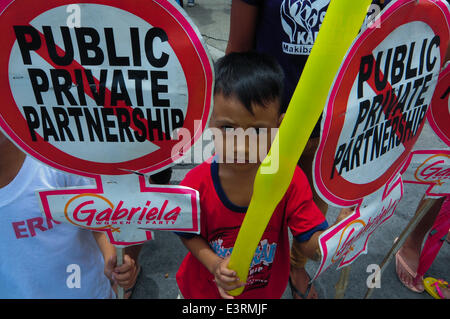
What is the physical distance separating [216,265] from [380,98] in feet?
1.56

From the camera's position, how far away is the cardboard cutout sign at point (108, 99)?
47 cm

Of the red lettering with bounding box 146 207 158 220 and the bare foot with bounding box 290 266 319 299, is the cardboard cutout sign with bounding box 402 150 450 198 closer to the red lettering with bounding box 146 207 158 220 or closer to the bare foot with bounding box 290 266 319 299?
the red lettering with bounding box 146 207 158 220

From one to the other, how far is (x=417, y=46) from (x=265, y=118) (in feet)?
1.00

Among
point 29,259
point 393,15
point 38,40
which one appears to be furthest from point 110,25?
point 29,259

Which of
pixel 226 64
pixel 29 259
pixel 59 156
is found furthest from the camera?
pixel 29 259

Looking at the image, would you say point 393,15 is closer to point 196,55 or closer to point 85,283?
point 196,55

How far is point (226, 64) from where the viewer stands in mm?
702

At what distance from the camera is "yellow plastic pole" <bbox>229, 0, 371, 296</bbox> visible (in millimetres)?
383

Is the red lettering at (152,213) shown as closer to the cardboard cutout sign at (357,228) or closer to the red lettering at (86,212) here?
the red lettering at (86,212)

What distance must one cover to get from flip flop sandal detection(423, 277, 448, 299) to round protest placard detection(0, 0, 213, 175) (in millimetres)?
1494

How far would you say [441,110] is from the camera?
29.6 inches

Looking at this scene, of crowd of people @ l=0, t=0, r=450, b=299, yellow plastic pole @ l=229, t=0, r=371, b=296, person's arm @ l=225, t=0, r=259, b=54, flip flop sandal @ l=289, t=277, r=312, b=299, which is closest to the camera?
yellow plastic pole @ l=229, t=0, r=371, b=296

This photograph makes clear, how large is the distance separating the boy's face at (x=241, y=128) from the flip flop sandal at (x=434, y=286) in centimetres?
133

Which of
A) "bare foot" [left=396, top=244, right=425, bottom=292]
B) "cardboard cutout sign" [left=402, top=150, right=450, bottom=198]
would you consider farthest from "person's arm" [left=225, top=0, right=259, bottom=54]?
"bare foot" [left=396, top=244, right=425, bottom=292]
